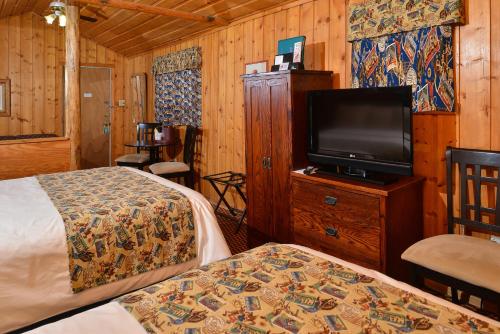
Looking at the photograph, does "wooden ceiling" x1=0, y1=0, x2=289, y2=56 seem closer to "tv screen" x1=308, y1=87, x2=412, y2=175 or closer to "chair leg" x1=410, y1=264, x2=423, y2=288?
"tv screen" x1=308, y1=87, x2=412, y2=175

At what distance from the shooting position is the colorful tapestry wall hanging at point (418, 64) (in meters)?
2.40

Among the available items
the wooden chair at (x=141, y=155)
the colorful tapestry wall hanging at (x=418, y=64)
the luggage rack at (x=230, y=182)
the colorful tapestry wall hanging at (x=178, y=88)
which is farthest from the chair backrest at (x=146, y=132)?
the colorful tapestry wall hanging at (x=418, y=64)

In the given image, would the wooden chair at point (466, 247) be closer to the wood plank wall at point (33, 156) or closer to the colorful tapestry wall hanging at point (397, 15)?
the colorful tapestry wall hanging at point (397, 15)

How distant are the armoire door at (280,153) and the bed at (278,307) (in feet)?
5.35

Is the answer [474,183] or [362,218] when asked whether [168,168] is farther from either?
[474,183]

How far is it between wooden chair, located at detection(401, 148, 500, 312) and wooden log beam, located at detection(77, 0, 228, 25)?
2968mm

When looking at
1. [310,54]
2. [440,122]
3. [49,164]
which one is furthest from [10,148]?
[440,122]

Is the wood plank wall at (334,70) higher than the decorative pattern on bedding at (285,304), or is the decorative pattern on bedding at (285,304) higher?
the wood plank wall at (334,70)

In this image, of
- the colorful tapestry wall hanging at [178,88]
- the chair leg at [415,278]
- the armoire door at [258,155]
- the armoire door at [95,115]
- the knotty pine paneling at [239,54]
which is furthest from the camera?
the armoire door at [95,115]

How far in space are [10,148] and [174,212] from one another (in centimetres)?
244

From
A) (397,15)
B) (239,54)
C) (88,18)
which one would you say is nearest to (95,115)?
(88,18)

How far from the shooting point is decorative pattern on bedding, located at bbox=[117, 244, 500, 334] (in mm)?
1016

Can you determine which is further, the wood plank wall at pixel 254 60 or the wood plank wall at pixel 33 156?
the wood plank wall at pixel 33 156

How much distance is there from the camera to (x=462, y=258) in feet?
6.15
